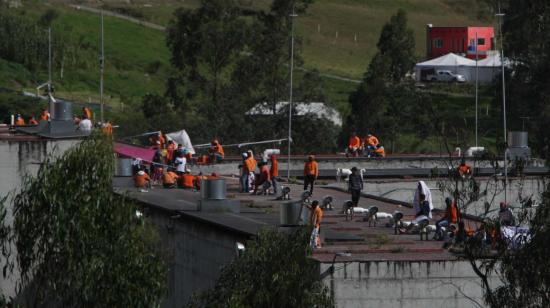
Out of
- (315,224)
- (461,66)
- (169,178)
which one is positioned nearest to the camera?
(315,224)

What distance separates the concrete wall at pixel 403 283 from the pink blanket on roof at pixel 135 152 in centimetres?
2175

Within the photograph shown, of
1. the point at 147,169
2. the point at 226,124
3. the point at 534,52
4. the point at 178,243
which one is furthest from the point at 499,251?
the point at 534,52

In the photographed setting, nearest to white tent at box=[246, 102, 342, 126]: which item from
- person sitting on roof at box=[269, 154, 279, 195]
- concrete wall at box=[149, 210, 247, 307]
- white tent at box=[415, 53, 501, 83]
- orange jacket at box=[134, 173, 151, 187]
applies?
white tent at box=[415, 53, 501, 83]

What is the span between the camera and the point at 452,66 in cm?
10481

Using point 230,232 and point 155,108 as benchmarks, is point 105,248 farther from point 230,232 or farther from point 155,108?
point 155,108

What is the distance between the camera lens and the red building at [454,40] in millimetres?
115000

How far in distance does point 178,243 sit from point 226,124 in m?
41.3

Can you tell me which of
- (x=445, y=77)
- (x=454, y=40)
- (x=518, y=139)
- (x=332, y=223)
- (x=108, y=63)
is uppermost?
(x=454, y=40)

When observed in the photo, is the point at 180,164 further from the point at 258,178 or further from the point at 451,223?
the point at 451,223

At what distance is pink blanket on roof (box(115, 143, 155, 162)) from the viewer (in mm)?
52438

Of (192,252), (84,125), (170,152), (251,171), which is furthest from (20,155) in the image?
(192,252)

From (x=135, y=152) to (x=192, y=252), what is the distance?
59.3ft

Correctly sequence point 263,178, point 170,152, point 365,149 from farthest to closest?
point 365,149 < point 170,152 < point 263,178

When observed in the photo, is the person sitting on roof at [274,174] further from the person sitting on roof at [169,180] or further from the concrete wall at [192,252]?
the concrete wall at [192,252]
